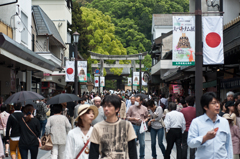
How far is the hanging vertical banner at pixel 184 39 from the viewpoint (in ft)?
27.6

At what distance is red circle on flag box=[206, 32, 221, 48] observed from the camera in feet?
27.6

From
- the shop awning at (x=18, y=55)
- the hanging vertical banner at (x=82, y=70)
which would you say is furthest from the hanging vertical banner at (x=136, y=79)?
the shop awning at (x=18, y=55)

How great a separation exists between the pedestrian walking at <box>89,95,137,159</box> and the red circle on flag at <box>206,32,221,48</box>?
Answer: 16.2 ft

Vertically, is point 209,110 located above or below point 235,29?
below

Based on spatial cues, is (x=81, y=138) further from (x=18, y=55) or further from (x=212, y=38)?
(x=18, y=55)

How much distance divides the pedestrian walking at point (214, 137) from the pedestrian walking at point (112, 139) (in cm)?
85

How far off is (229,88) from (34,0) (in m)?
25.4

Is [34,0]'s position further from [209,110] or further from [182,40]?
[209,110]

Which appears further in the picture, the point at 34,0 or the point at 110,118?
the point at 34,0

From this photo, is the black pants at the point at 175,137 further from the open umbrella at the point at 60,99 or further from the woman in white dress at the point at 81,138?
the woman in white dress at the point at 81,138

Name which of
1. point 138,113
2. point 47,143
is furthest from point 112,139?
point 138,113

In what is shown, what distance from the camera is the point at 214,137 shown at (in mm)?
4359

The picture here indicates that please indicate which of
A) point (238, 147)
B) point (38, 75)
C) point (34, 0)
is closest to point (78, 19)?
point (34, 0)

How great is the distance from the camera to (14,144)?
8672mm
